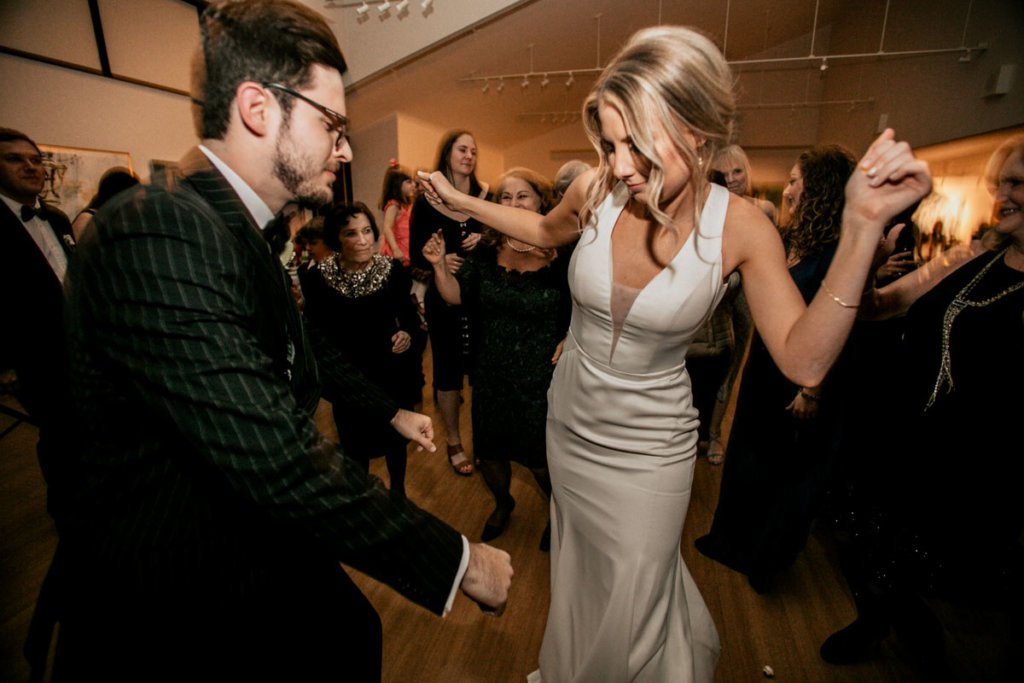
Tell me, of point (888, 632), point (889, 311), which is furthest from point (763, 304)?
point (888, 632)

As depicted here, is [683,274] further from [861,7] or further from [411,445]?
[861,7]

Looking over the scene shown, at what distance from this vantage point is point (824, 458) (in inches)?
80.4

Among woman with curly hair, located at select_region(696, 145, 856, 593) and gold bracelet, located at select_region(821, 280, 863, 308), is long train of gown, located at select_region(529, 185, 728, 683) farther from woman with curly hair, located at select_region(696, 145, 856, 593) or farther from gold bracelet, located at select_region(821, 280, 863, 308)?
woman with curly hair, located at select_region(696, 145, 856, 593)

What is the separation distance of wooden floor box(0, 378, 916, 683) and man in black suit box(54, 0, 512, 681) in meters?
1.08

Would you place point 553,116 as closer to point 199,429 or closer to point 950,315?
point 950,315

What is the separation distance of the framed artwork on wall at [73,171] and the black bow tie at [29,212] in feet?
3.96

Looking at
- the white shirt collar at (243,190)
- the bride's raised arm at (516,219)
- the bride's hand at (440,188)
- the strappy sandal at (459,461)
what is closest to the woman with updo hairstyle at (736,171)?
the bride's raised arm at (516,219)

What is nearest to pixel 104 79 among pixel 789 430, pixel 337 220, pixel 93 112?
pixel 93 112

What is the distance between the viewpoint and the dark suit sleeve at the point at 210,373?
670mm

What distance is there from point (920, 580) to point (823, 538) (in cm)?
103

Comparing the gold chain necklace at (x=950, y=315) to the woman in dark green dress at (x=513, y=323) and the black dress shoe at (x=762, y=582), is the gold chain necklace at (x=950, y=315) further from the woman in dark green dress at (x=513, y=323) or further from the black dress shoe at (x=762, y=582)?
the woman in dark green dress at (x=513, y=323)

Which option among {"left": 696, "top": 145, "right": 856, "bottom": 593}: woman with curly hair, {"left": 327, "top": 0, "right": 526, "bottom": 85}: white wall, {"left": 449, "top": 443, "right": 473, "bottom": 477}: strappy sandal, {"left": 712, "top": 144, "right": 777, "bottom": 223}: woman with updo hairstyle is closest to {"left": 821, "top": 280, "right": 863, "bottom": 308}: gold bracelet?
{"left": 696, "top": 145, "right": 856, "bottom": 593}: woman with curly hair

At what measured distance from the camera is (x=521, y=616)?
205 centimetres

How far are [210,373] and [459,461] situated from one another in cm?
258
